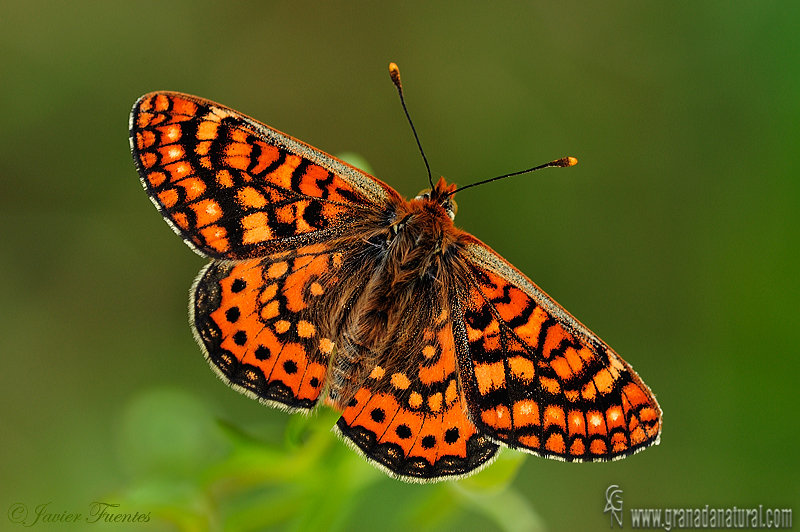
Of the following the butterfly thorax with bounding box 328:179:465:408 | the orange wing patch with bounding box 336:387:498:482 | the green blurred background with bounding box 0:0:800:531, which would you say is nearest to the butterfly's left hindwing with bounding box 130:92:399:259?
the butterfly thorax with bounding box 328:179:465:408

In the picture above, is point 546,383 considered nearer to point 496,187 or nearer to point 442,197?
point 442,197

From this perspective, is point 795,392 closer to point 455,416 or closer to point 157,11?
point 455,416

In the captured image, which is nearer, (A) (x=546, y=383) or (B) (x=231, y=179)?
(A) (x=546, y=383)

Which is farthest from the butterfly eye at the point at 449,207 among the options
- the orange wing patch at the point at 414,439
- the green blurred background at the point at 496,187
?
the green blurred background at the point at 496,187

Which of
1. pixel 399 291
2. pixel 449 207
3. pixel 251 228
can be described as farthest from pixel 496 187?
pixel 251 228

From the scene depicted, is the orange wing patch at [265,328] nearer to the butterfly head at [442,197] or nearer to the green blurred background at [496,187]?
the butterfly head at [442,197]

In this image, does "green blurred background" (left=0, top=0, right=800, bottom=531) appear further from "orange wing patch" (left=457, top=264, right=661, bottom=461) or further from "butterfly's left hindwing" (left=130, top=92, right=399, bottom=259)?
"butterfly's left hindwing" (left=130, top=92, right=399, bottom=259)

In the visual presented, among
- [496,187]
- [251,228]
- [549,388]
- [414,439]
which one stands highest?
[496,187]
